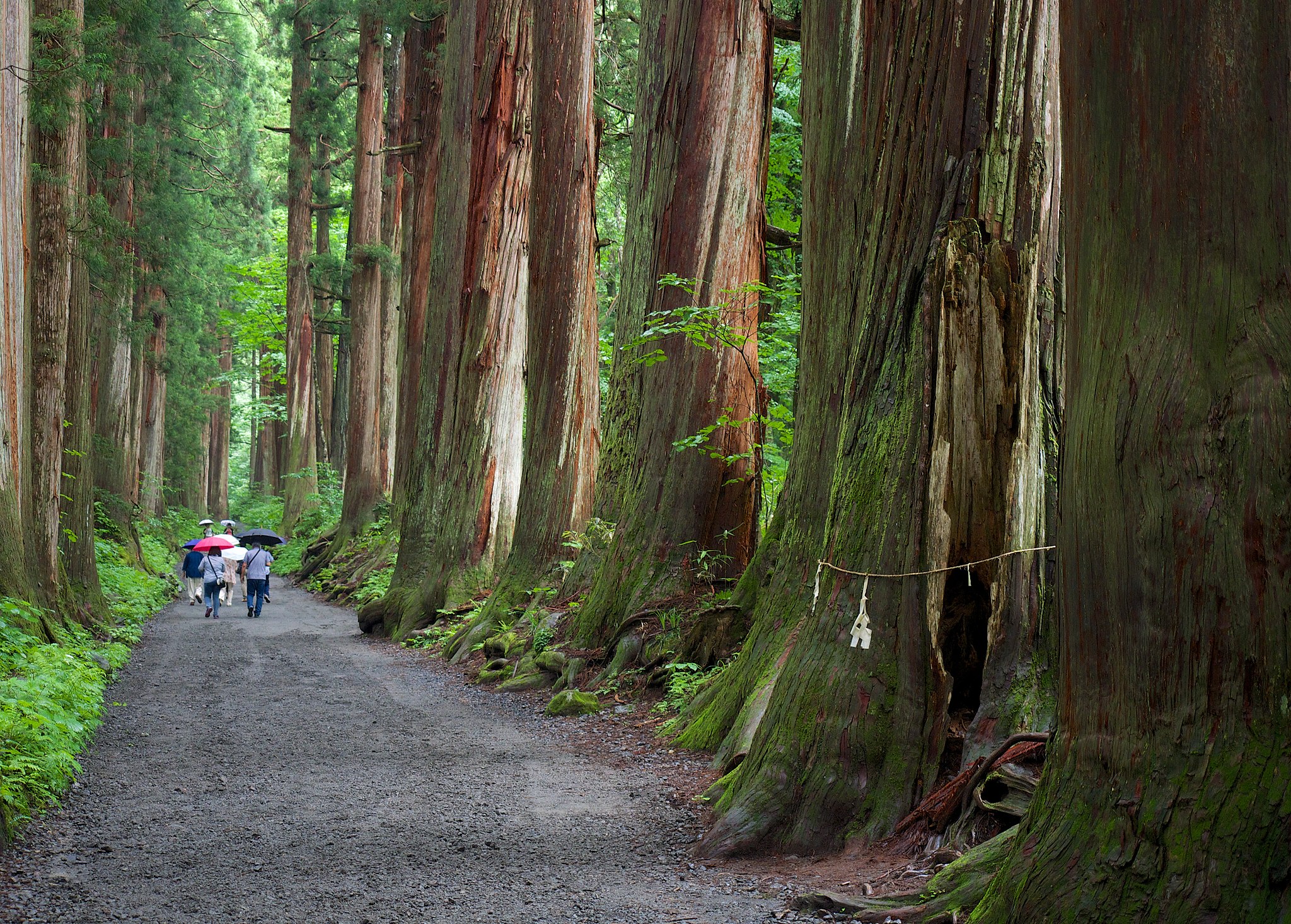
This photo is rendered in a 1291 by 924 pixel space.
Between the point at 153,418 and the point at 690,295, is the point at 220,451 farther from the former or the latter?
the point at 690,295

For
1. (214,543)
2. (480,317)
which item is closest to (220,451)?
(214,543)

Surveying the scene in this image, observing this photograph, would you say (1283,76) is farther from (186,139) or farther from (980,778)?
(186,139)

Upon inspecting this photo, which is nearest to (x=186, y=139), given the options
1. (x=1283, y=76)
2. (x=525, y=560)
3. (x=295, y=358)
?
(x=295, y=358)

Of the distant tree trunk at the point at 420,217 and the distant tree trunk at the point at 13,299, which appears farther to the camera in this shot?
the distant tree trunk at the point at 420,217

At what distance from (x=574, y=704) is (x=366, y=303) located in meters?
17.5

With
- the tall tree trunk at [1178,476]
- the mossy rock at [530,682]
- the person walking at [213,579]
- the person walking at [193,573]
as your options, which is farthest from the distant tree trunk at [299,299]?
the tall tree trunk at [1178,476]

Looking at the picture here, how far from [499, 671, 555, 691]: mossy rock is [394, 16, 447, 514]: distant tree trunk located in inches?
321

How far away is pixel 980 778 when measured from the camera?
12.6 feet

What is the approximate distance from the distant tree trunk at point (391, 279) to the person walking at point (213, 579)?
5.55 m

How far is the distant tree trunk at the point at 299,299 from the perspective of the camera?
89.7ft

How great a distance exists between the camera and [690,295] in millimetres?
8711

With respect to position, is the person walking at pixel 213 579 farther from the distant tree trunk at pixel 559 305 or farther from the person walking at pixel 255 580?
the distant tree trunk at pixel 559 305

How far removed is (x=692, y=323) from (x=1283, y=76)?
558 cm

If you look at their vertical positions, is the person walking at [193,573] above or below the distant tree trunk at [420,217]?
below
